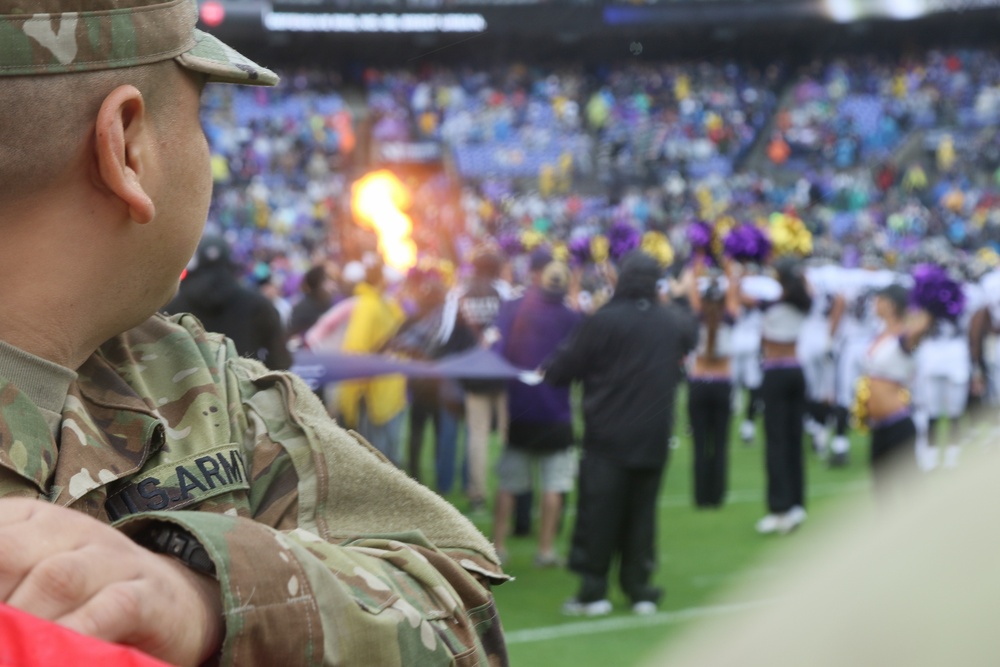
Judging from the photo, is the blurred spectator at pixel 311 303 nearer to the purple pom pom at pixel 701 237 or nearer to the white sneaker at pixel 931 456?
the purple pom pom at pixel 701 237

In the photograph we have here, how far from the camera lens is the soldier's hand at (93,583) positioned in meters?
0.60

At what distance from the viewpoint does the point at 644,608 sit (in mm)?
6957

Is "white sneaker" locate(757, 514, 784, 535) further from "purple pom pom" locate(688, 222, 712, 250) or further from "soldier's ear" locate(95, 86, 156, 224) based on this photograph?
"soldier's ear" locate(95, 86, 156, 224)

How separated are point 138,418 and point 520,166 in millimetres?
30711

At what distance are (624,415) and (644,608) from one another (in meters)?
1.07

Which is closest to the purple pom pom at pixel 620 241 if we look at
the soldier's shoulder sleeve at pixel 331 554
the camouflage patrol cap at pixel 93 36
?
the soldier's shoulder sleeve at pixel 331 554

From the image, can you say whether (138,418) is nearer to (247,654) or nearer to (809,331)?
(247,654)

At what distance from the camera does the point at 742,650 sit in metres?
0.45

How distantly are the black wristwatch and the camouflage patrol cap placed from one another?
331mm

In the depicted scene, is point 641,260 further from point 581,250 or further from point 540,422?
point 581,250

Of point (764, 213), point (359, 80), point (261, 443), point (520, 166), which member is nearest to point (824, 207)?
point (764, 213)

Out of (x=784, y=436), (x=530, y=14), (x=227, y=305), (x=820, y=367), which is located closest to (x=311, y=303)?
(x=227, y=305)

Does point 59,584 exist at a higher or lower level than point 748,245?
higher

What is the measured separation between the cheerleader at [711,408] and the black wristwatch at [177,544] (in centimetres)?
883
